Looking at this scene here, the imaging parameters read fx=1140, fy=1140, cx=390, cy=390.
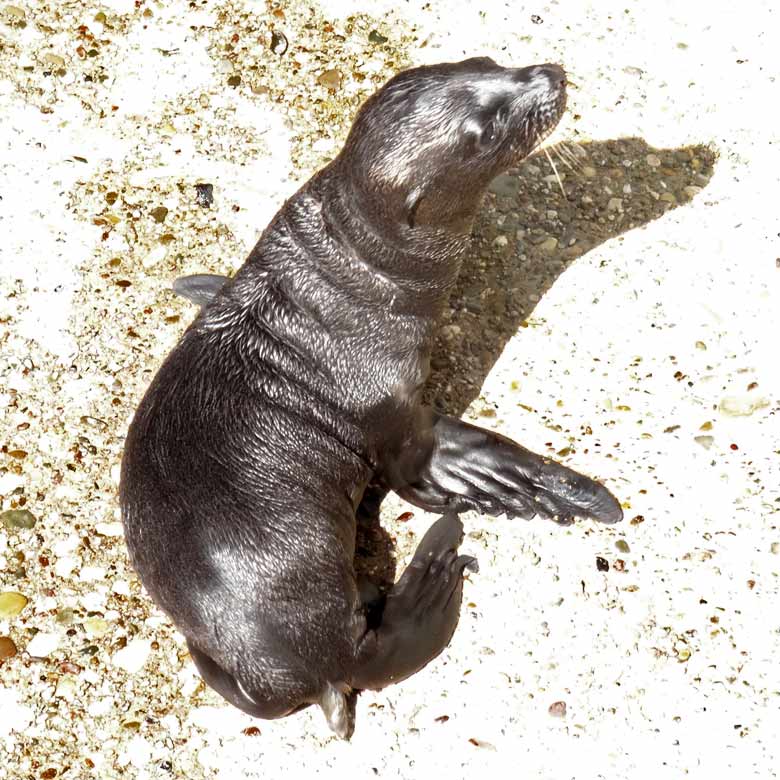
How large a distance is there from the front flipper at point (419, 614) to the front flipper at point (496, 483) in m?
0.11

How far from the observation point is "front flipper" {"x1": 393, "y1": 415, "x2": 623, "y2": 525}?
4.00 m

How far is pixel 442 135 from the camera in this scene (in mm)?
3385

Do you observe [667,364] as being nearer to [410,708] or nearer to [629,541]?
[629,541]

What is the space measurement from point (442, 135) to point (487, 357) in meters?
1.23

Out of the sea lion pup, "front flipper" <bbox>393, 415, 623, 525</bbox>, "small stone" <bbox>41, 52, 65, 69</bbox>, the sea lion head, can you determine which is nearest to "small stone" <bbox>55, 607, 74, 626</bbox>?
the sea lion pup

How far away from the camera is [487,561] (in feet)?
13.2

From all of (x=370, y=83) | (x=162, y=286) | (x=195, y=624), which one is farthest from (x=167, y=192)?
(x=195, y=624)

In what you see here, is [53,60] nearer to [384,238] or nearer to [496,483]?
[384,238]

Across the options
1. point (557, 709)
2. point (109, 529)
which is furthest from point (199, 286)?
point (557, 709)

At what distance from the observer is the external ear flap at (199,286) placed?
448cm

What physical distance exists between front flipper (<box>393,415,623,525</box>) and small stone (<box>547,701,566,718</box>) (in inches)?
24.5

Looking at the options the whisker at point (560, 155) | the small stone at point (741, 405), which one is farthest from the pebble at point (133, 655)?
the whisker at point (560, 155)

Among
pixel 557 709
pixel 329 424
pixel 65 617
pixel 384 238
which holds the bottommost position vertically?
pixel 65 617

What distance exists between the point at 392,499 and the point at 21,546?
1390 mm
